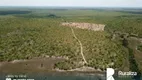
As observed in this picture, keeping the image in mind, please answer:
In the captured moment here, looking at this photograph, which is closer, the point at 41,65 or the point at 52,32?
the point at 41,65

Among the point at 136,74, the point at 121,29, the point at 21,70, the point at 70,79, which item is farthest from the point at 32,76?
the point at 121,29

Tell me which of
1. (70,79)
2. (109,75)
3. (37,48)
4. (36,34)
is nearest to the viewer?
(109,75)

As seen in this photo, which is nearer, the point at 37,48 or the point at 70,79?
the point at 70,79

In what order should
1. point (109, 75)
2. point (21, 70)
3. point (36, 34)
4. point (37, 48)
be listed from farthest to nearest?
point (36, 34) < point (37, 48) < point (21, 70) < point (109, 75)

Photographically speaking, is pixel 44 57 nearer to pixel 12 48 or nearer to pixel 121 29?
pixel 12 48

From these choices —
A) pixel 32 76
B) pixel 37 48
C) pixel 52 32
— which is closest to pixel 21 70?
pixel 32 76

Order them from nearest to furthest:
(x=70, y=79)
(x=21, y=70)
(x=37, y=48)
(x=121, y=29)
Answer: (x=70, y=79) < (x=21, y=70) < (x=37, y=48) < (x=121, y=29)

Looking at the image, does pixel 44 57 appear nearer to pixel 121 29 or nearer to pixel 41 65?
pixel 41 65

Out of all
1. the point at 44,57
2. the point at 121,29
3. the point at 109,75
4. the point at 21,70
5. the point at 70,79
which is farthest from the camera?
the point at 121,29

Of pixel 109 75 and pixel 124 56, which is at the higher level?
pixel 109 75
